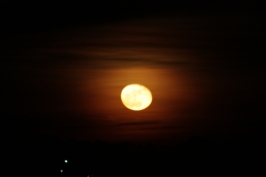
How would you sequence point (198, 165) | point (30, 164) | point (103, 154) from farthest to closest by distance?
point (103, 154) → point (198, 165) → point (30, 164)

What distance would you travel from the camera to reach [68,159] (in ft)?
98.3

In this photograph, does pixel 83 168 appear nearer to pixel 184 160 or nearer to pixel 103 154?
pixel 103 154

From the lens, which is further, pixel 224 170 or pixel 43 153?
pixel 43 153

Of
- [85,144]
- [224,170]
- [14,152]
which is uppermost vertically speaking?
[85,144]

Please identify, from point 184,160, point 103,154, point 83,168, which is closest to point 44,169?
point 83,168

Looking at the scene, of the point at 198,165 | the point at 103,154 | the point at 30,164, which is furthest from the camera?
the point at 103,154

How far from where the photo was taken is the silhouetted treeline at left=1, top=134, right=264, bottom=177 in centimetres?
2720

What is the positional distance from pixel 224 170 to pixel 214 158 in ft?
6.98

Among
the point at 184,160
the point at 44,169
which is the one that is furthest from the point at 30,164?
the point at 184,160

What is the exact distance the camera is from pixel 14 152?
2820cm

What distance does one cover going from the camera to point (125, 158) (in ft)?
97.9

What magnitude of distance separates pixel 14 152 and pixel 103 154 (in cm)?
512

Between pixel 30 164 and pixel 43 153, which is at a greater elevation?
pixel 43 153

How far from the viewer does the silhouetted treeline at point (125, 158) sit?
89.2 feet
